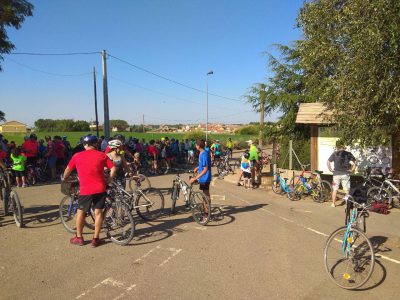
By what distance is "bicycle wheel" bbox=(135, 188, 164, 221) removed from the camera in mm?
7641

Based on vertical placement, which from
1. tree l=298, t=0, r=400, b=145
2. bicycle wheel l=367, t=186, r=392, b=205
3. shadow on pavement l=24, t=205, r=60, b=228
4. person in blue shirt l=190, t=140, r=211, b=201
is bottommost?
shadow on pavement l=24, t=205, r=60, b=228

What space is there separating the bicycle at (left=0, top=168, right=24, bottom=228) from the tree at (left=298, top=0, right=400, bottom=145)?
7.02 m

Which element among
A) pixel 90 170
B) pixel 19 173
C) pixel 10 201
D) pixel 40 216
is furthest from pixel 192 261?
pixel 19 173

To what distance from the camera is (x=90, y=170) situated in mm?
5926

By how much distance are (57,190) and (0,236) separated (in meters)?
5.41

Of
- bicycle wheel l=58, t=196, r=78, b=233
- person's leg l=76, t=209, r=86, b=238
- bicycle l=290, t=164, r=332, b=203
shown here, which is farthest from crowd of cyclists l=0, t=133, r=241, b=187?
bicycle l=290, t=164, r=332, b=203

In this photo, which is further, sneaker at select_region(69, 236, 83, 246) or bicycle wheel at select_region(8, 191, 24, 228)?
bicycle wheel at select_region(8, 191, 24, 228)

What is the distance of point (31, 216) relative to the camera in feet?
26.9

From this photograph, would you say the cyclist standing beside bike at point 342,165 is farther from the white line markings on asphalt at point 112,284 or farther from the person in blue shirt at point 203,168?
the white line markings on asphalt at point 112,284

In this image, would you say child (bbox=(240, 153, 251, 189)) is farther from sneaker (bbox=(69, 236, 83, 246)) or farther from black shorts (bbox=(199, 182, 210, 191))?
sneaker (bbox=(69, 236, 83, 246))

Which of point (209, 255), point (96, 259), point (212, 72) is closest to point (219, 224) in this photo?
point (209, 255)

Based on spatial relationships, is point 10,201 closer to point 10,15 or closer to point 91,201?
point 91,201

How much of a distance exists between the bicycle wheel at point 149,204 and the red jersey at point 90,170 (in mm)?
1705

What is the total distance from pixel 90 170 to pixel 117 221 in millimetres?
1231
